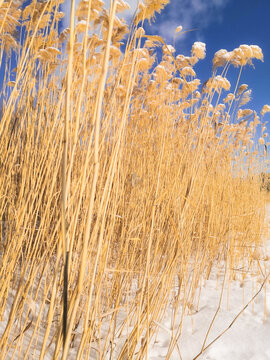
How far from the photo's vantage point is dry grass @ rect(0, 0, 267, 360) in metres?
0.47

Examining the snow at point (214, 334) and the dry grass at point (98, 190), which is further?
the snow at point (214, 334)

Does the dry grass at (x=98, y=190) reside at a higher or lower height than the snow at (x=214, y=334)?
higher

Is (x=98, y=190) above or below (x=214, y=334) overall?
above

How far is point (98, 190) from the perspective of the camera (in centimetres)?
96

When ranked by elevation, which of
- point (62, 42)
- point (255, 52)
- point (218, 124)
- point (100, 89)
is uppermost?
point (62, 42)

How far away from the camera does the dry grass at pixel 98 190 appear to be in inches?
18.5

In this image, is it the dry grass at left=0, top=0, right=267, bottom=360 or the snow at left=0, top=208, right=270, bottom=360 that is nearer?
the dry grass at left=0, top=0, right=267, bottom=360

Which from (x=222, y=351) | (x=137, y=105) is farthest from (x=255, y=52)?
(x=222, y=351)

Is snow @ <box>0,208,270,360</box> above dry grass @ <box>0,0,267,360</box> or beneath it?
beneath

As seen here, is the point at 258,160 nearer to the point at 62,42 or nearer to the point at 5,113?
the point at 62,42

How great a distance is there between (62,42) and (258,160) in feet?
6.50

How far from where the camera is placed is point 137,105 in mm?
1680

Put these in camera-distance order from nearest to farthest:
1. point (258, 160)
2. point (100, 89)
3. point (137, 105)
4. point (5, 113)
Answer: point (100, 89)
point (5, 113)
point (137, 105)
point (258, 160)

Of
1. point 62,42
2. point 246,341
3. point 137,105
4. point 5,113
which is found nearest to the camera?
point 5,113
